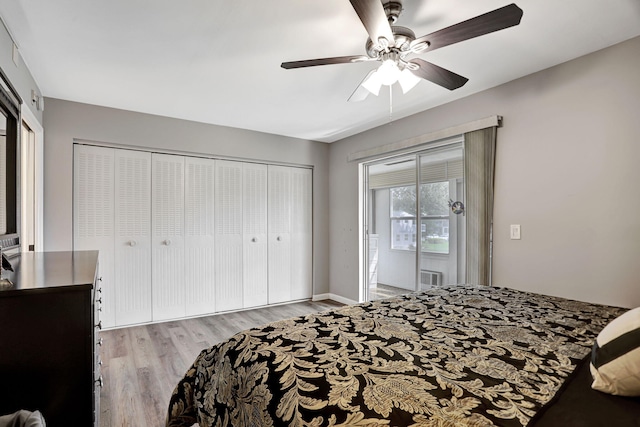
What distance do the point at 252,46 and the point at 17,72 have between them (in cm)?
164

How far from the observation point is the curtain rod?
2.89 meters

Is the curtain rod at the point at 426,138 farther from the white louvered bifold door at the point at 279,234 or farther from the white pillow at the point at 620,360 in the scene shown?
the white pillow at the point at 620,360

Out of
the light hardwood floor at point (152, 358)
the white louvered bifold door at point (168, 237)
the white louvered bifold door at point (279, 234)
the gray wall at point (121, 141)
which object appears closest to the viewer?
the light hardwood floor at point (152, 358)

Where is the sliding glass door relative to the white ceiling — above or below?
below

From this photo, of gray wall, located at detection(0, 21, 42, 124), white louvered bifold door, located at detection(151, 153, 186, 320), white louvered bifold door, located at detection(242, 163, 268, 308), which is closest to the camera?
gray wall, located at detection(0, 21, 42, 124)

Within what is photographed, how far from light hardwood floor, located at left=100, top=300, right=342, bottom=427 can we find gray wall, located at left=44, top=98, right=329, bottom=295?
3.64ft

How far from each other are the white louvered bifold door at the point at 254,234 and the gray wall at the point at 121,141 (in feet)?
0.92

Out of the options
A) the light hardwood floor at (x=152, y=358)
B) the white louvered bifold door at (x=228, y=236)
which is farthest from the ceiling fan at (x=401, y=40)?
the white louvered bifold door at (x=228, y=236)

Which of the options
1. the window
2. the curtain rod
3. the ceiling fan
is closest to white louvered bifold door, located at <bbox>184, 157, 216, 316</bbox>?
the curtain rod

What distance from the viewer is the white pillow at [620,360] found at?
814mm

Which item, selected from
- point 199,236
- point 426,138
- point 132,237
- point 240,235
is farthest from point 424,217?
point 132,237

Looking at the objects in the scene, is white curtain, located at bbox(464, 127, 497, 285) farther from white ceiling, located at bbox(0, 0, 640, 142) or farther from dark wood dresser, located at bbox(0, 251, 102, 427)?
dark wood dresser, located at bbox(0, 251, 102, 427)

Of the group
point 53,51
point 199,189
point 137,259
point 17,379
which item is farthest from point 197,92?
point 17,379

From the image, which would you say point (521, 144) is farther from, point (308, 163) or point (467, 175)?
point (308, 163)
